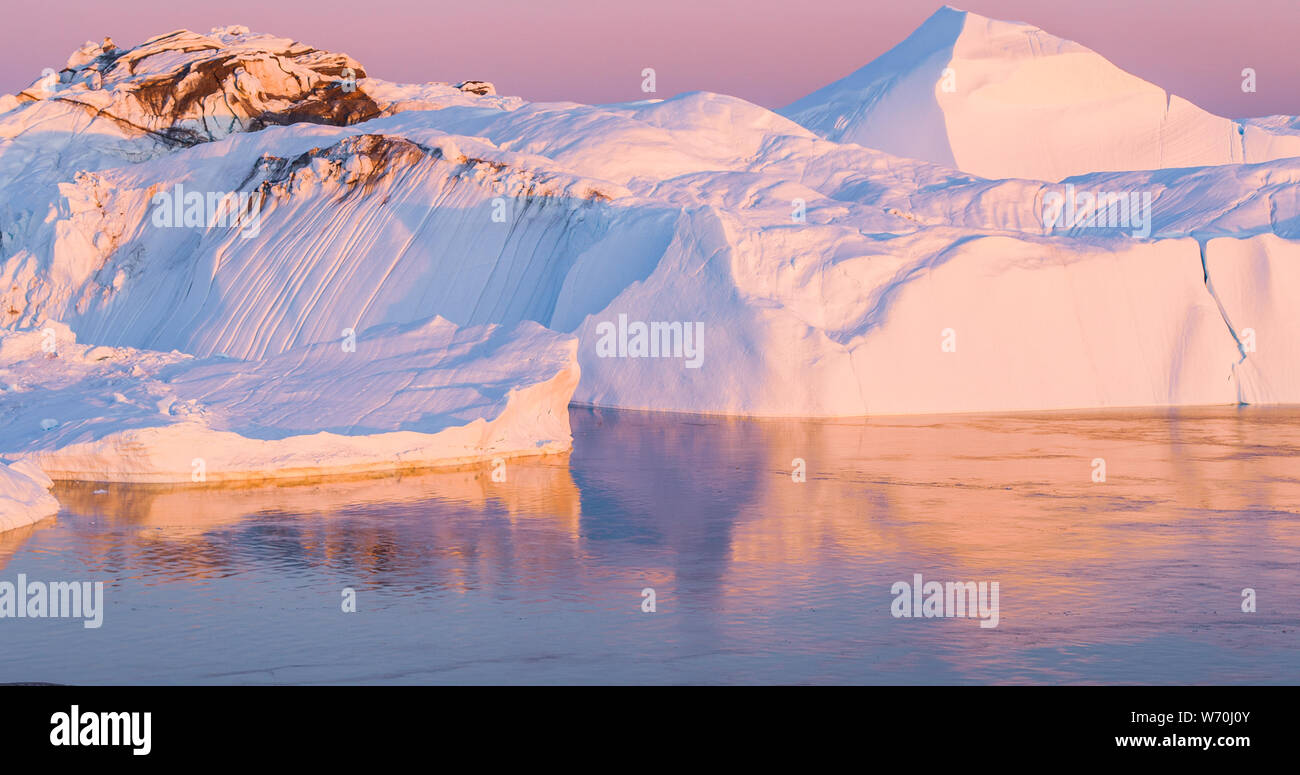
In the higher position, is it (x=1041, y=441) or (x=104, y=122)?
(x=104, y=122)

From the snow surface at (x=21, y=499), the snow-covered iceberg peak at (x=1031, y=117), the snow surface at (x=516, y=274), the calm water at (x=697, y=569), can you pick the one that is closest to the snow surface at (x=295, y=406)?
the snow surface at (x=516, y=274)

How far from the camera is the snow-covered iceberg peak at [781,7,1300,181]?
41.6 metres

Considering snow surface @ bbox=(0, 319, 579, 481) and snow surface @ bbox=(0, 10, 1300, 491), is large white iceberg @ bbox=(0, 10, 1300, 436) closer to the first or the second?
snow surface @ bbox=(0, 10, 1300, 491)

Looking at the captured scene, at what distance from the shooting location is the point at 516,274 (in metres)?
25.8

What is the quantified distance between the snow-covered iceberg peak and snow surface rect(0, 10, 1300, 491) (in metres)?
7.24

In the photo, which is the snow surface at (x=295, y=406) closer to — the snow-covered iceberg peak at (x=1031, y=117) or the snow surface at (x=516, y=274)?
the snow surface at (x=516, y=274)

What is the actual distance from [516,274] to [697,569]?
16167 mm

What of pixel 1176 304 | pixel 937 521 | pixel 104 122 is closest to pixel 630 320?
pixel 1176 304

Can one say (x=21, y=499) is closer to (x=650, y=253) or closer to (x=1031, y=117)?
(x=650, y=253)

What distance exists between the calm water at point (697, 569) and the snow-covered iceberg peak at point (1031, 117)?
1026 inches

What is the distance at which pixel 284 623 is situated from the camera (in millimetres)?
8617

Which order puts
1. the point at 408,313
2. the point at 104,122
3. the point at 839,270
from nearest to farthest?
the point at 839,270, the point at 408,313, the point at 104,122

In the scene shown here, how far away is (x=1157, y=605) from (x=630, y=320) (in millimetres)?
13682
